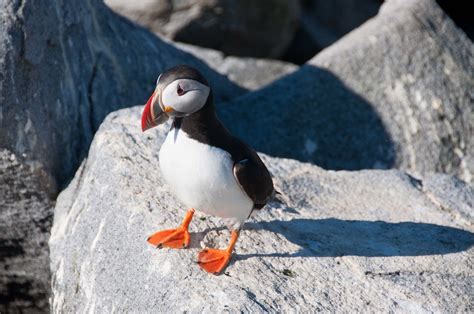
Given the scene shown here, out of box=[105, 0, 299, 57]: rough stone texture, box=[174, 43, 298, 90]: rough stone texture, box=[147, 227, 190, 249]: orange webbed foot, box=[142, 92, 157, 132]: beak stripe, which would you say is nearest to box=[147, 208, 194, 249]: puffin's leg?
box=[147, 227, 190, 249]: orange webbed foot

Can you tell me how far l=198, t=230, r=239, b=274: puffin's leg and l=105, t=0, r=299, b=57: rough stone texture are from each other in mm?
4269

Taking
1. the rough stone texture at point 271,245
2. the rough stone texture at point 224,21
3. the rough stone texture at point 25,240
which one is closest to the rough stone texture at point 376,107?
the rough stone texture at point 271,245

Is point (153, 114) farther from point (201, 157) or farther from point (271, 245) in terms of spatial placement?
point (271, 245)

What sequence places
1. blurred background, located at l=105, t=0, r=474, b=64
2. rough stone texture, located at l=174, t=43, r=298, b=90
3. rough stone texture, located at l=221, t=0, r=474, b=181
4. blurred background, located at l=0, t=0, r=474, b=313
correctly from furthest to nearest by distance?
blurred background, located at l=105, t=0, r=474, b=64 < rough stone texture, located at l=174, t=43, r=298, b=90 < rough stone texture, located at l=221, t=0, r=474, b=181 < blurred background, located at l=0, t=0, r=474, b=313

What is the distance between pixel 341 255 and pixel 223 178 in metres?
0.81

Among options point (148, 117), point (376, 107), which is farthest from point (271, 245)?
point (376, 107)

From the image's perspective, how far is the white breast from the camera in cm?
370

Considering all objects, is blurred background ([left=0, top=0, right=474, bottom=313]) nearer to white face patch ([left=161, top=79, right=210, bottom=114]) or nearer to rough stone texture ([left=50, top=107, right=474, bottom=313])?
rough stone texture ([left=50, top=107, right=474, bottom=313])

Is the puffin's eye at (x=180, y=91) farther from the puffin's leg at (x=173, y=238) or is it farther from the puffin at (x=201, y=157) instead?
the puffin's leg at (x=173, y=238)

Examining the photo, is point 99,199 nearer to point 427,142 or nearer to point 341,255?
point 341,255

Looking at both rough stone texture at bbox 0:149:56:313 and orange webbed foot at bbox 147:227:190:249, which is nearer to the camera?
orange webbed foot at bbox 147:227:190:249

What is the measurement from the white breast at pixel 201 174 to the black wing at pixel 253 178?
3cm

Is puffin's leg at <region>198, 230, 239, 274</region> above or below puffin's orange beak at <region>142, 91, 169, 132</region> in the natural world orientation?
below

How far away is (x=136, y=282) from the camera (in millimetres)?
3869
